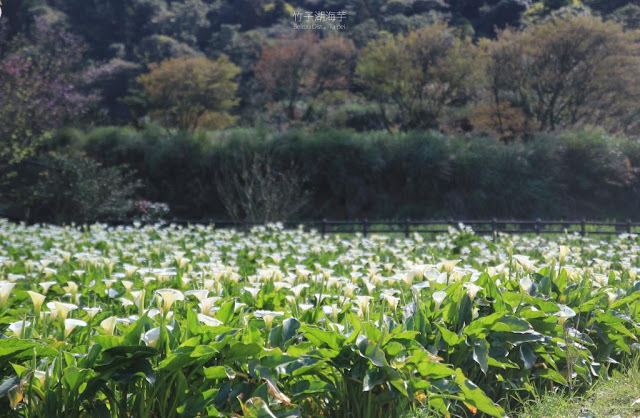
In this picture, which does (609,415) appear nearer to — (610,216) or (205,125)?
(610,216)

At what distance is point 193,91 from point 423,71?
349 inches

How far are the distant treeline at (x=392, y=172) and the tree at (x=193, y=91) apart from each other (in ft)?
20.3

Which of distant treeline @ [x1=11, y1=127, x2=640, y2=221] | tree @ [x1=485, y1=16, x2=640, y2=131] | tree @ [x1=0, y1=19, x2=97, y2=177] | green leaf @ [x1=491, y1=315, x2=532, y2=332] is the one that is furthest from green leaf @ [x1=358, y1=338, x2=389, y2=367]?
tree @ [x1=485, y1=16, x2=640, y2=131]

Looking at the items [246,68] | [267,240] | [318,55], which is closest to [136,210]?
[267,240]

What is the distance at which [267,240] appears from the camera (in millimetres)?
8523

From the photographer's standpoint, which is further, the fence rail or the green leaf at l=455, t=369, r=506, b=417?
the fence rail

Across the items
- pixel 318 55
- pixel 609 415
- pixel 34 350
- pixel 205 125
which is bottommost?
pixel 609 415

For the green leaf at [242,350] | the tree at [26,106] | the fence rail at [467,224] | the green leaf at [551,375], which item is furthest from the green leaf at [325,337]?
the tree at [26,106]

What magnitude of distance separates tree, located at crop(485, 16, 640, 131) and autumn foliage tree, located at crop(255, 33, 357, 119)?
670 centimetres

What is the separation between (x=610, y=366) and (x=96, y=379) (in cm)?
316

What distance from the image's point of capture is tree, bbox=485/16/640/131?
1981 centimetres

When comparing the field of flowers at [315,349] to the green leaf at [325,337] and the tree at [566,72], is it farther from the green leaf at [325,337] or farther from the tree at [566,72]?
the tree at [566,72]

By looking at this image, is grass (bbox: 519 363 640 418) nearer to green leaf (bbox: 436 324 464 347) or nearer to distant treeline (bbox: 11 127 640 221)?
green leaf (bbox: 436 324 464 347)

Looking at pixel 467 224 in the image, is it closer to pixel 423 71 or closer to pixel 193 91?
pixel 423 71
